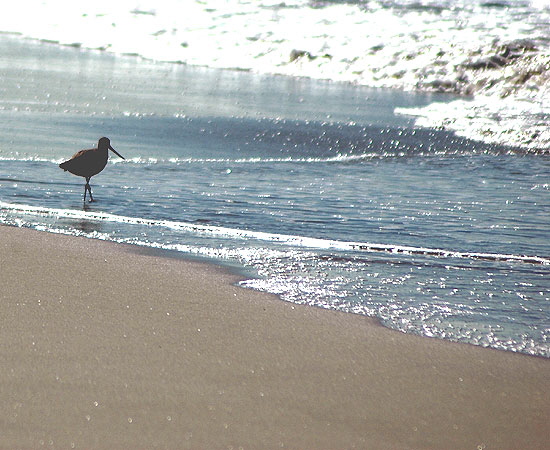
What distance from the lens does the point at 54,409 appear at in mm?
2781

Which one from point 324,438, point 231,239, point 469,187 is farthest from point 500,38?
point 324,438

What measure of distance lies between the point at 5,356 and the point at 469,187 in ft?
16.1

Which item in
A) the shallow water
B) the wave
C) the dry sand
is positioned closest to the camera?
the dry sand

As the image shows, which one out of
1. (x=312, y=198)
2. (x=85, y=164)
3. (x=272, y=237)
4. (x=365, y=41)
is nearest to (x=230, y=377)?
(x=272, y=237)

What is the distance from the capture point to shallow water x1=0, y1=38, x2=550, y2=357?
14.0 ft

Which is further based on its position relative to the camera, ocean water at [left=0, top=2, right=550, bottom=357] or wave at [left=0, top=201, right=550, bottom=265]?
wave at [left=0, top=201, right=550, bottom=265]

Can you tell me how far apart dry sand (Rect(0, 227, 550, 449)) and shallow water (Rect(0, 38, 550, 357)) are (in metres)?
0.32

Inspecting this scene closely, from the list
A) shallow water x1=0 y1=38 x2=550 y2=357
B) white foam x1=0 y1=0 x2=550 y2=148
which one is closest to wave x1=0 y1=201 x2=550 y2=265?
shallow water x1=0 y1=38 x2=550 y2=357

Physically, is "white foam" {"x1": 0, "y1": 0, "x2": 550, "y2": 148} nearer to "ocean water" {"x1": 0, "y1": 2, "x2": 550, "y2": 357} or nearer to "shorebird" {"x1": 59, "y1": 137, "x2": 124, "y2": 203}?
"ocean water" {"x1": 0, "y1": 2, "x2": 550, "y2": 357}

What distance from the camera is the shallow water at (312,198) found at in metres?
4.28

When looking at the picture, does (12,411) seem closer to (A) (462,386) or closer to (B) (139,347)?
(B) (139,347)

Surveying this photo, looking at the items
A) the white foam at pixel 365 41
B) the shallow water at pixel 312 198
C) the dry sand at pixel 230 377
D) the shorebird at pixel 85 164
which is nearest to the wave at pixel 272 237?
the shallow water at pixel 312 198

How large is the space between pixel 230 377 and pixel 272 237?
2.34m

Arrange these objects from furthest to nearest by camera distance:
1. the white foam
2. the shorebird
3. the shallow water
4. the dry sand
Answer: the white foam, the shorebird, the shallow water, the dry sand
